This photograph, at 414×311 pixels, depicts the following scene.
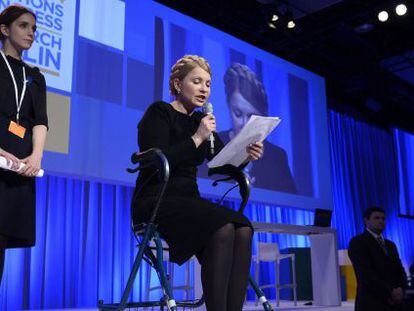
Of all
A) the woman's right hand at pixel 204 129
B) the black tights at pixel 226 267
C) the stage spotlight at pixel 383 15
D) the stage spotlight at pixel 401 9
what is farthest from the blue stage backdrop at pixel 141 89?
the black tights at pixel 226 267

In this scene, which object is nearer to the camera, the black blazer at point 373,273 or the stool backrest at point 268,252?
the black blazer at point 373,273

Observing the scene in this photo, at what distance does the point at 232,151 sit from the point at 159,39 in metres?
2.63

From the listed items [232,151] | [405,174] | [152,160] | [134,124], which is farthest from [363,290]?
[405,174]

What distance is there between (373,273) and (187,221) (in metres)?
2.35

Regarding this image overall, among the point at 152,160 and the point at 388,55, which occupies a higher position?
the point at 388,55

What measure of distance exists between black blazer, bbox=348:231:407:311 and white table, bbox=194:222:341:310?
2.53 ft

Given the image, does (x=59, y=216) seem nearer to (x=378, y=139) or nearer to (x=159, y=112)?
(x=159, y=112)

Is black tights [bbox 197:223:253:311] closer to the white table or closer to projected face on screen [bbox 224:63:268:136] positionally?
the white table

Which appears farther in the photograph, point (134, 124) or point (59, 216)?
point (59, 216)

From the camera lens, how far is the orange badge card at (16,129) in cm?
167

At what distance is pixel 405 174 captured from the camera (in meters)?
8.84

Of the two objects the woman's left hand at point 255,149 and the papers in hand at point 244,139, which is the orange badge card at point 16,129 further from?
the woman's left hand at point 255,149

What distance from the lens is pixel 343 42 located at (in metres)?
7.55

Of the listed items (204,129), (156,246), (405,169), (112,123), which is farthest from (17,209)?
(405,169)
